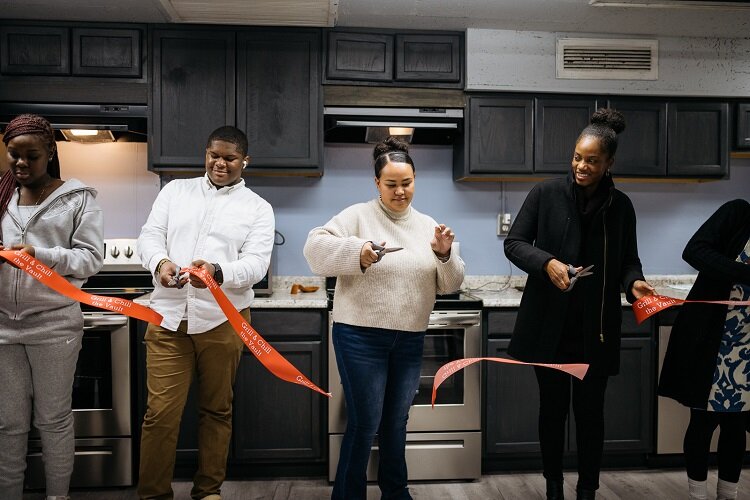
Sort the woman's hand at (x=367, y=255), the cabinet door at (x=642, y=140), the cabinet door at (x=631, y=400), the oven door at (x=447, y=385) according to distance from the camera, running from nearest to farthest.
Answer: the woman's hand at (x=367, y=255)
the oven door at (x=447, y=385)
the cabinet door at (x=631, y=400)
the cabinet door at (x=642, y=140)

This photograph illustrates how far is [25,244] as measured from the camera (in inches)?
76.0

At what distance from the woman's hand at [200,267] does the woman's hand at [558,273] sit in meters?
1.11

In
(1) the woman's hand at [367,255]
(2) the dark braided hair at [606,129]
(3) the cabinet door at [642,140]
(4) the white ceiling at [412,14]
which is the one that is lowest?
(1) the woman's hand at [367,255]

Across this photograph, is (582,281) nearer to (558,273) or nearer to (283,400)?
(558,273)

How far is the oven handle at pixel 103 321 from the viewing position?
2533mm

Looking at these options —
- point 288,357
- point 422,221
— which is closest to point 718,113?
point 422,221

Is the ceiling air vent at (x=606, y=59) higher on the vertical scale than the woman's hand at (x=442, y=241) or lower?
higher

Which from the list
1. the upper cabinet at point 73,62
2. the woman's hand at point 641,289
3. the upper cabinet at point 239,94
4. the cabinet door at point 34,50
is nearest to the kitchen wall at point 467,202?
the upper cabinet at point 239,94

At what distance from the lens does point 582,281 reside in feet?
6.38

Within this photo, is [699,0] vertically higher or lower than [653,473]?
higher

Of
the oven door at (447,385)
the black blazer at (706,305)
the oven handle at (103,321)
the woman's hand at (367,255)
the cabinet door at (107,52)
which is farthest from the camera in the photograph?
the cabinet door at (107,52)

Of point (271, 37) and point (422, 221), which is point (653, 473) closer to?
point (422, 221)

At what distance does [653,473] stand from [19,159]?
3096 millimetres

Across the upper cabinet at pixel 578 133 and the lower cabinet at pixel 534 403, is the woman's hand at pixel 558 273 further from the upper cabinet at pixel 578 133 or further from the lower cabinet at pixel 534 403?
the upper cabinet at pixel 578 133
